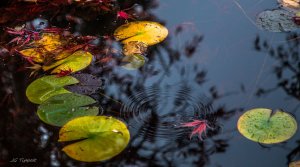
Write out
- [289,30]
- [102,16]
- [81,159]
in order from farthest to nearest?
[102,16] → [289,30] → [81,159]

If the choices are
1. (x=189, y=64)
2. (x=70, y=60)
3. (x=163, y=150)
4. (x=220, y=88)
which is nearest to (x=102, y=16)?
(x=70, y=60)

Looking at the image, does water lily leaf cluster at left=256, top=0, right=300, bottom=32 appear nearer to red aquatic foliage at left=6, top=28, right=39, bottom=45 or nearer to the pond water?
the pond water

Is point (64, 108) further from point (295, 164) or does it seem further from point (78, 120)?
point (295, 164)

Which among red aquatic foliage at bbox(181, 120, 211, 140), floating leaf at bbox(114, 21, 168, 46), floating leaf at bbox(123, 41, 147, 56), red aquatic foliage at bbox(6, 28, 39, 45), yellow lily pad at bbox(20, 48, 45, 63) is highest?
floating leaf at bbox(114, 21, 168, 46)

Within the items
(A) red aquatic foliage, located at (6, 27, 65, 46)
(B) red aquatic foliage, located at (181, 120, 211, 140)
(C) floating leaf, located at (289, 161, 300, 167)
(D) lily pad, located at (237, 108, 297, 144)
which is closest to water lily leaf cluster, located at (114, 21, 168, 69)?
(A) red aquatic foliage, located at (6, 27, 65, 46)

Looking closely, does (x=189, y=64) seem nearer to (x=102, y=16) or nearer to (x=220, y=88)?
(x=220, y=88)

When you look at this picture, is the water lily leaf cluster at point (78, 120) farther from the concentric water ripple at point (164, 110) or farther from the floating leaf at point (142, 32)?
the floating leaf at point (142, 32)

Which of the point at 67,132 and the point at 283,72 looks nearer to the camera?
the point at 67,132
